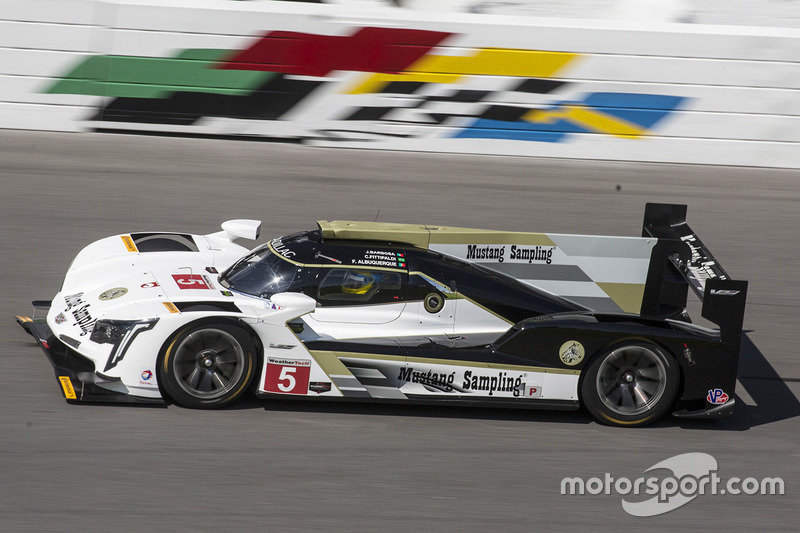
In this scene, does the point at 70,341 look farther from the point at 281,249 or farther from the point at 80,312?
the point at 281,249

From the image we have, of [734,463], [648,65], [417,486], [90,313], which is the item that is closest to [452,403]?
[417,486]

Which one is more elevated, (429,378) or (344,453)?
(429,378)

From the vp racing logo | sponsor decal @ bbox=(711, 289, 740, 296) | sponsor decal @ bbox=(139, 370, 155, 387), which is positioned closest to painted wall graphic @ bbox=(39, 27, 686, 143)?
sponsor decal @ bbox=(711, 289, 740, 296)

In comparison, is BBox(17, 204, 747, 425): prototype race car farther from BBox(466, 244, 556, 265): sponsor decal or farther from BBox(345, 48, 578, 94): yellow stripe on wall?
BBox(345, 48, 578, 94): yellow stripe on wall

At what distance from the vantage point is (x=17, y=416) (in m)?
5.56

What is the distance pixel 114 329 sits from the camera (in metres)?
5.66

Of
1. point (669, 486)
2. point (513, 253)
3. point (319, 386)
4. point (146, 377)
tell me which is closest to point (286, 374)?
point (319, 386)

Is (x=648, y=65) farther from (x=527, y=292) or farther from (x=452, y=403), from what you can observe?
(x=452, y=403)

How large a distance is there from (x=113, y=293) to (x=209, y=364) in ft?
3.05

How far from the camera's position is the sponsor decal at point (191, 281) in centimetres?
608

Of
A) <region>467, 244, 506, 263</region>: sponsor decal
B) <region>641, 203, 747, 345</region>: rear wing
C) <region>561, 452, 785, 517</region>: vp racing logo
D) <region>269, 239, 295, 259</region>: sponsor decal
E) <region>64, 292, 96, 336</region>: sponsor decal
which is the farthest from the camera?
<region>467, 244, 506, 263</region>: sponsor decal

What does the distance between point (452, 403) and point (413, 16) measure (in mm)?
6864

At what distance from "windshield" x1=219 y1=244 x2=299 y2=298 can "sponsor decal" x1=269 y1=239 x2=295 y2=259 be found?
4 centimetres

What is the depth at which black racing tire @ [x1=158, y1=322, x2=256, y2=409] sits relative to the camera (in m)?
5.60
